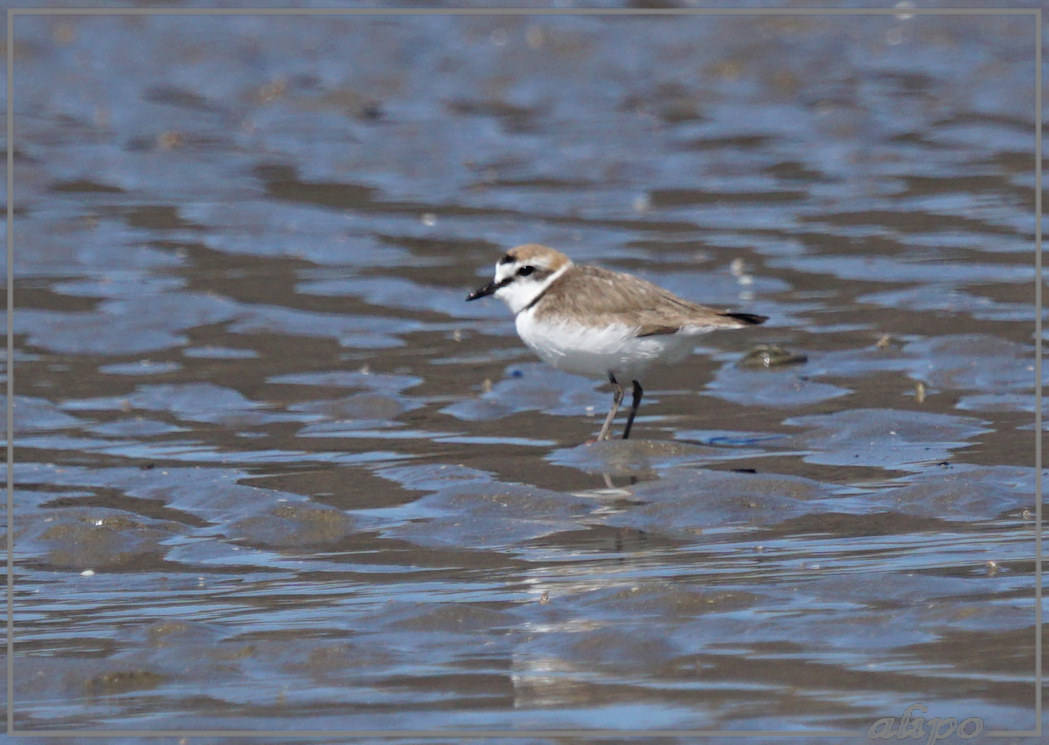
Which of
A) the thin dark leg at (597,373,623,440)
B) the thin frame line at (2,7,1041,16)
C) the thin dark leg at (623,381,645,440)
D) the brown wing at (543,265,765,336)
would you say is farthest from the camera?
the thin dark leg at (623,381,645,440)

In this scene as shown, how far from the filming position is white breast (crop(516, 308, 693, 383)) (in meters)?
8.51

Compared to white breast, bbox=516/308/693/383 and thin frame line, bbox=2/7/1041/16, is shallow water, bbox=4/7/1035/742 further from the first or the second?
thin frame line, bbox=2/7/1041/16

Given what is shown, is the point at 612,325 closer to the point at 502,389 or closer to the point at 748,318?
the point at 748,318

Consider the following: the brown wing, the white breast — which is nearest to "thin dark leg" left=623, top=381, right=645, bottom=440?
the white breast

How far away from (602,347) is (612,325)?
124 mm

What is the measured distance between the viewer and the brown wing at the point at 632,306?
332 inches

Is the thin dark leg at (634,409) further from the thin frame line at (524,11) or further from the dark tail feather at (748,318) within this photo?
the thin frame line at (524,11)

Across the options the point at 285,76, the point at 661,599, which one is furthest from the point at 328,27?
the point at 661,599

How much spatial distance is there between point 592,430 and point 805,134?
8852mm

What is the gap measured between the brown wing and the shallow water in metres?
0.64

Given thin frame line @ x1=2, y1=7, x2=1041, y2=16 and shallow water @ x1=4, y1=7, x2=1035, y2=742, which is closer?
shallow water @ x1=4, y1=7, x2=1035, y2=742

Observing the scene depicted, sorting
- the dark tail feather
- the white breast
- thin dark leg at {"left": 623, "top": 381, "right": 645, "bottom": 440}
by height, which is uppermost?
the dark tail feather

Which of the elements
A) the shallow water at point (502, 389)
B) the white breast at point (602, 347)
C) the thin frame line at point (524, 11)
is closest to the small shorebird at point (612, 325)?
the white breast at point (602, 347)

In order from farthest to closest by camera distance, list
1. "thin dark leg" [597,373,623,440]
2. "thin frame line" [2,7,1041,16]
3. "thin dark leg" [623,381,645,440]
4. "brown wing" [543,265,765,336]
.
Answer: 1. "thin dark leg" [623,381,645,440]
2. "thin dark leg" [597,373,623,440]
3. "brown wing" [543,265,765,336]
4. "thin frame line" [2,7,1041,16]
